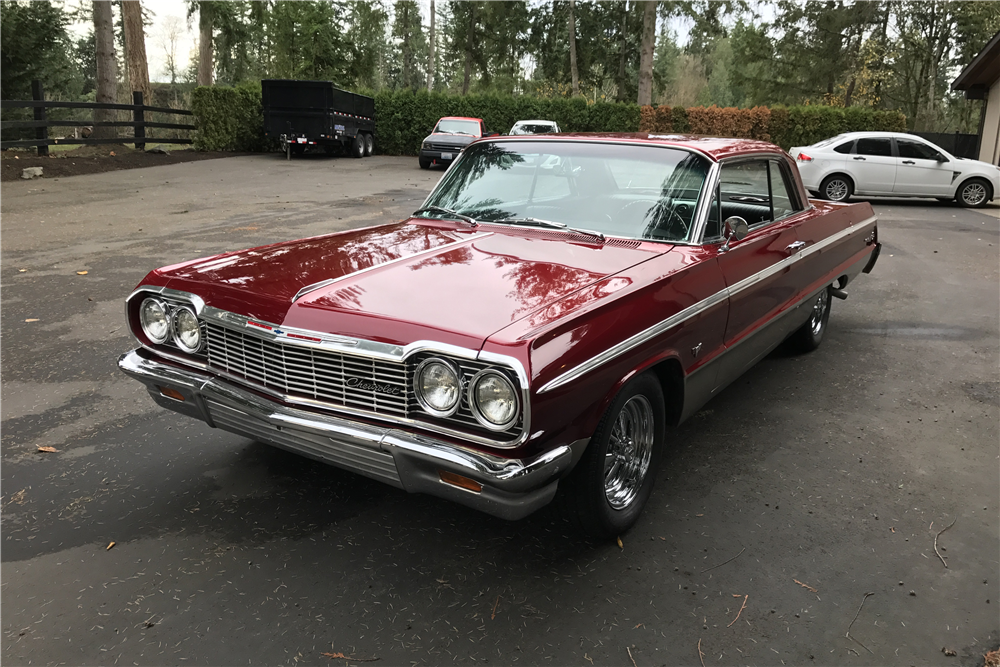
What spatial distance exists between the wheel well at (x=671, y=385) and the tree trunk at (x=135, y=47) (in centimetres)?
2475

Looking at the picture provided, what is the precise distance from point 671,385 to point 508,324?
3.82 ft

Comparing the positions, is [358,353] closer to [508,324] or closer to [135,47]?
[508,324]

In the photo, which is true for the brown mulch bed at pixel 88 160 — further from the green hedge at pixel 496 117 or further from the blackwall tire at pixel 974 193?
the blackwall tire at pixel 974 193

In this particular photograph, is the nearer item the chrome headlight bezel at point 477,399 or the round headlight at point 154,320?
the chrome headlight bezel at point 477,399

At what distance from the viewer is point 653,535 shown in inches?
127

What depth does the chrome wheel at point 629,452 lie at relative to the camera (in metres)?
3.12

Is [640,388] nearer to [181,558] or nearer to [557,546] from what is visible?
[557,546]

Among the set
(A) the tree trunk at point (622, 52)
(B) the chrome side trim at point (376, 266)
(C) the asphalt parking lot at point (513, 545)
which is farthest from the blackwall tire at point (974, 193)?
(A) the tree trunk at point (622, 52)

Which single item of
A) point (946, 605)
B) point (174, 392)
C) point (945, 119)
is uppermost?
point (945, 119)

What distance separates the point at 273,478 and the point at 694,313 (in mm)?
2161

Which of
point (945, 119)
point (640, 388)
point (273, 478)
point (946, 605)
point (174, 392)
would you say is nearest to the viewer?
point (946, 605)

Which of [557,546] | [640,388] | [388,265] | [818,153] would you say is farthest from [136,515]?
[818,153]

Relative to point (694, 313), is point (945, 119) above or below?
above

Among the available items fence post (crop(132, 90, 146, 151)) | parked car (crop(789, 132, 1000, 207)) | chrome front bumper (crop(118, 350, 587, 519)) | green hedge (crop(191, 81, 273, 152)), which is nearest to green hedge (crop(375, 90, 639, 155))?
green hedge (crop(191, 81, 273, 152))
